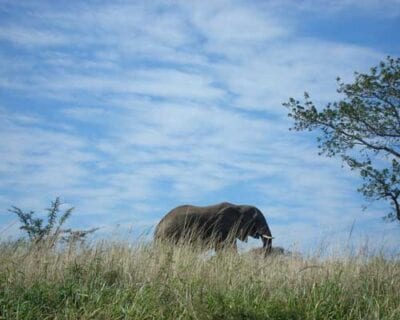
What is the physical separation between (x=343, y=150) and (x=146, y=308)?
14.4 metres

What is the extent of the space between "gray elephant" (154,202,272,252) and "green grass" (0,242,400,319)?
9.05 meters

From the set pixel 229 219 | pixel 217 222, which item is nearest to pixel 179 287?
pixel 217 222

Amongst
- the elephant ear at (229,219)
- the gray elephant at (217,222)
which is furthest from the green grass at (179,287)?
the elephant ear at (229,219)

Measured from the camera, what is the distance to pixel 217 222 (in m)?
20.7

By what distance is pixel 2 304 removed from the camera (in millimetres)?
7945

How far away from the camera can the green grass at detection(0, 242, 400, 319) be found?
311 inches

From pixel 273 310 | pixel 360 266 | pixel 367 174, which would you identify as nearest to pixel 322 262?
Result: pixel 360 266

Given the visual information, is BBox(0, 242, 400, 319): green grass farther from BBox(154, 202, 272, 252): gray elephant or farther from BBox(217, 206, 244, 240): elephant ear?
BBox(217, 206, 244, 240): elephant ear

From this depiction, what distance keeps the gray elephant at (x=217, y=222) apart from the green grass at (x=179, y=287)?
29.7ft

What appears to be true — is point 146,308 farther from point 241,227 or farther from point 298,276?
point 241,227

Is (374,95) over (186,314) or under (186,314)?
over

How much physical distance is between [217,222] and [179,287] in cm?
1196

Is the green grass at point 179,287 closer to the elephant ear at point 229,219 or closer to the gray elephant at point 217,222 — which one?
the gray elephant at point 217,222

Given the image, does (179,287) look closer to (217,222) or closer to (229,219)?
(217,222)
